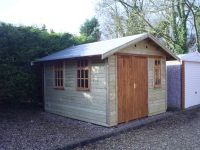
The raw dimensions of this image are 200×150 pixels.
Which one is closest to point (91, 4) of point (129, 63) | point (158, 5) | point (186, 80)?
point (158, 5)

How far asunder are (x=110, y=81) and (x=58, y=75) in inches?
133

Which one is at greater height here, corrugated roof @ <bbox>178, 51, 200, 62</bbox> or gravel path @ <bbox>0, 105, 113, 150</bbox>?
corrugated roof @ <bbox>178, 51, 200, 62</bbox>

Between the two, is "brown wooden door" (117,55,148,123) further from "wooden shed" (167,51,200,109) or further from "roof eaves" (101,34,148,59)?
"wooden shed" (167,51,200,109)

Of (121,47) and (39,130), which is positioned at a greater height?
(121,47)

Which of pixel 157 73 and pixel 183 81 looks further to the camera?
pixel 183 81

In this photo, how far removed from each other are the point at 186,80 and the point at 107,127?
6.02 m

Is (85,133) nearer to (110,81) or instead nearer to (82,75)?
(110,81)

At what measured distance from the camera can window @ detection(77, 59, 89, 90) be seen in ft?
33.0

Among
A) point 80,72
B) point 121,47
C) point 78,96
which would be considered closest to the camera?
→ point 121,47

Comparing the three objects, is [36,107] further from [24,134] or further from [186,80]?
[186,80]

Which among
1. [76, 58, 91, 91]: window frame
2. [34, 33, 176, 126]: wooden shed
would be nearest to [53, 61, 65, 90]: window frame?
[34, 33, 176, 126]: wooden shed

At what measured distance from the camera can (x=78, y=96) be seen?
10469mm

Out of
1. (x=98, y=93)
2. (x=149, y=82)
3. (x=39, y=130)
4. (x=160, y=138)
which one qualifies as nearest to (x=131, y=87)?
(x=149, y=82)

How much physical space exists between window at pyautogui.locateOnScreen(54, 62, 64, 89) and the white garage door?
639 cm
